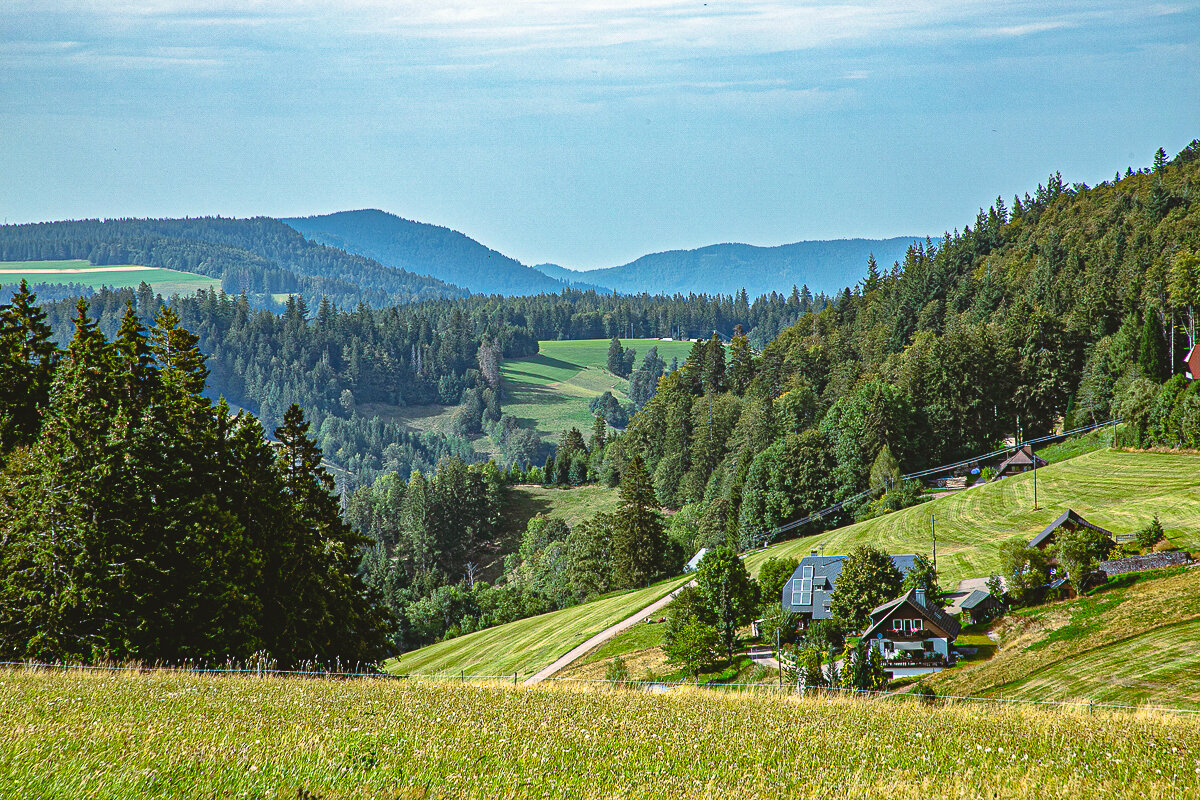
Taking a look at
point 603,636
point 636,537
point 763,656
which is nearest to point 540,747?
point 763,656

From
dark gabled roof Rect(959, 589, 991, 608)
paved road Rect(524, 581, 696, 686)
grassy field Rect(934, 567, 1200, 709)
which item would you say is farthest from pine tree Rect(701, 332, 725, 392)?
grassy field Rect(934, 567, 1200, 709)

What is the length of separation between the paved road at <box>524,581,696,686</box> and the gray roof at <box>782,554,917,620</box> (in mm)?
6387

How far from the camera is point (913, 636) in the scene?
45344mm

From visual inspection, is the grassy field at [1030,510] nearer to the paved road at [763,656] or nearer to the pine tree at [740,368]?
the paved road at [763,656]

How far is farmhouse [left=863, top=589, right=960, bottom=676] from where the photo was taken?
44.4 metres

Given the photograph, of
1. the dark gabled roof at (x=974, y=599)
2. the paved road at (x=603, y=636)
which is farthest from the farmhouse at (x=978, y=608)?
the paved road at (x=603, y=636)

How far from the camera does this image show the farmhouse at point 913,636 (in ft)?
146

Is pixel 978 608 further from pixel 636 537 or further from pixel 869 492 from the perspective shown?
pixel 869 492

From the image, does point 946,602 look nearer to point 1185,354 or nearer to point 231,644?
point 231,644

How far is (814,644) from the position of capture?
4325cm

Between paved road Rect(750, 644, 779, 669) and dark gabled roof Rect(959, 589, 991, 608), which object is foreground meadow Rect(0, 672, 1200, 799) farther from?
dark gabled roof Rect(959, 589, 991, 608)

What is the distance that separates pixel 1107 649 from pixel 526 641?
39.4m

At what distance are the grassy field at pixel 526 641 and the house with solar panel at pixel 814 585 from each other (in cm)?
1322

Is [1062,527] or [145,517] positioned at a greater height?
[145,517]
